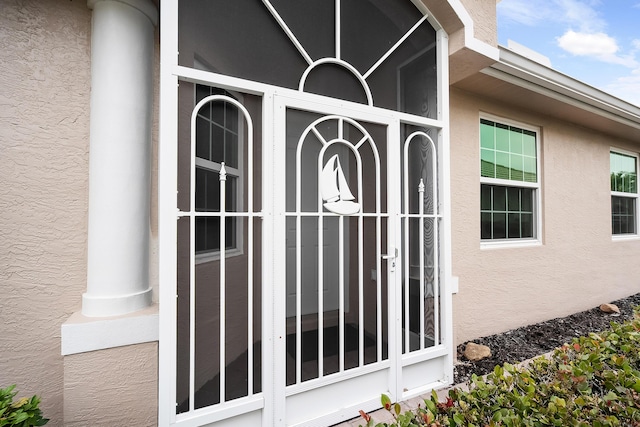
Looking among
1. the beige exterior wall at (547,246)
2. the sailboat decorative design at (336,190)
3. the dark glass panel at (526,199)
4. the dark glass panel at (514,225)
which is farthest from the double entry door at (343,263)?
the dark glass panel at (526,199)

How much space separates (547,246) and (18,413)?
220 inches

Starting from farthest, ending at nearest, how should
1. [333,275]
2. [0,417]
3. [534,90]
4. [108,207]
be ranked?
[534,90]
[333,275]
[108,207]
[0,417]

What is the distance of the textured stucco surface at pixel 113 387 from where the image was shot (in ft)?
5.62

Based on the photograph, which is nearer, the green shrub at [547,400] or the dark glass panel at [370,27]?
the green shrub at [547,400]

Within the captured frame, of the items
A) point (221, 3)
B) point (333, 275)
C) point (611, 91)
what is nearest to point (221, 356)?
point (333, 275)

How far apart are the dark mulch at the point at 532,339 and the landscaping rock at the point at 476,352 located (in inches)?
1.7

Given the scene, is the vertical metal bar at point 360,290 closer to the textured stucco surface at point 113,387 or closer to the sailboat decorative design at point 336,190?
the sailboat decorative design at point 336,190

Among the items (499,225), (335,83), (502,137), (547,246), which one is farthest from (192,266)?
(547,246)

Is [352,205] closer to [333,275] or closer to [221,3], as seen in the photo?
[333,275]

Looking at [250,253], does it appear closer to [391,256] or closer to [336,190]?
[336,190]

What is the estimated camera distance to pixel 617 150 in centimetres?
552

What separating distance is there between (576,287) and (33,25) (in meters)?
7.03

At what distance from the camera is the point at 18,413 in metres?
1.34

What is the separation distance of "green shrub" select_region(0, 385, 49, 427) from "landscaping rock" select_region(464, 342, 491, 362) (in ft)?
11.7
